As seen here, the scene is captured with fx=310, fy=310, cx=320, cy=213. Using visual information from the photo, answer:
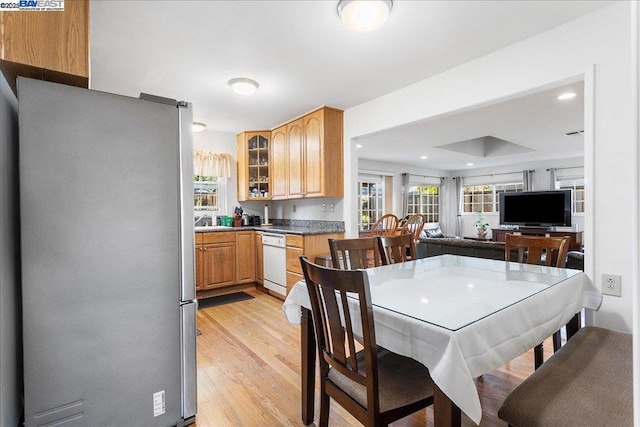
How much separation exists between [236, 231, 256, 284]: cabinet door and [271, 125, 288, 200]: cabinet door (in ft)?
2.47

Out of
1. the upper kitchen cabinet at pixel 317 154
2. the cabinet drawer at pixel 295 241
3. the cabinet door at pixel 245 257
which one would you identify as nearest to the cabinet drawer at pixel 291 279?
the cabinet drawer at pixel 295 241

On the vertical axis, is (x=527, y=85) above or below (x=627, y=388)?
above

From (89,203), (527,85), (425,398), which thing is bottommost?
(425,398)

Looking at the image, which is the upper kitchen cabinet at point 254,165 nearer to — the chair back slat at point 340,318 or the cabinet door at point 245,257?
the cabinet door at point 245,257

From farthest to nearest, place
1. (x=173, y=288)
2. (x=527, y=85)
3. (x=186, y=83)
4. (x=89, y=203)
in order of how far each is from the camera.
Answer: (x=186, y=83) < (x=527, y=85) < (x=173, y=288) < (x=89, y=203)

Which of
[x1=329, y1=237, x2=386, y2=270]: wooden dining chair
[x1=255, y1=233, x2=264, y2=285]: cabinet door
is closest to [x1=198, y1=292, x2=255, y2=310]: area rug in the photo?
[x1=255, y1=233, x2=264, y2=285]: cabinet door

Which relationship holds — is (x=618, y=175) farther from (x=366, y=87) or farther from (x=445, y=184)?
(x=445, y=184)

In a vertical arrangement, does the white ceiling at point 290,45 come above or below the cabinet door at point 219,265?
above

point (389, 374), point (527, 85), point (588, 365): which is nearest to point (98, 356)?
point (389, 374)

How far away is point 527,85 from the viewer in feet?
7.52

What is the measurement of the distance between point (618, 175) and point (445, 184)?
7.67 metres

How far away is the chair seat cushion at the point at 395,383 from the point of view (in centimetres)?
118

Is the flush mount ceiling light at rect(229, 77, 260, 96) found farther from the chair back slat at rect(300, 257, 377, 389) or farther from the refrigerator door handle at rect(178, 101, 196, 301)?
the chair back slat at rect(300, 257, 377, 389)

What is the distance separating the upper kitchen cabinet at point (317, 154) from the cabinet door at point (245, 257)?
934 millimetres
